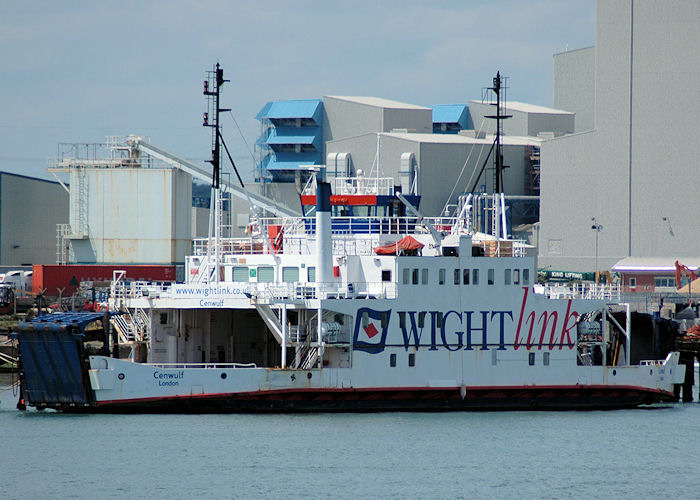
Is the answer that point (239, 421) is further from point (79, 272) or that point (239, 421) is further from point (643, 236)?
point (643, 236)

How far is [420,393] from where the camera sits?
40.1 metres

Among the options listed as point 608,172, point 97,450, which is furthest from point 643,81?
point 97,450

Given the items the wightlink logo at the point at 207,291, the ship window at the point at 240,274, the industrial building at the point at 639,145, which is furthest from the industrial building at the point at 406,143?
the wightlink logo at the point at 207,291

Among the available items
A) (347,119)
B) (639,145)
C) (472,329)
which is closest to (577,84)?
(347,119)

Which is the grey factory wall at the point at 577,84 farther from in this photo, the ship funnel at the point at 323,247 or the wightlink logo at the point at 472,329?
the ship funnel at the point at 323,247

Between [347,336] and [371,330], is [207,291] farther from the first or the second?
[371,330]

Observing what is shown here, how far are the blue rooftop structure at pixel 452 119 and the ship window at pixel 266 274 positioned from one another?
87.2 metres

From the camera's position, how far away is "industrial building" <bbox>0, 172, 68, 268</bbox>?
309 feet

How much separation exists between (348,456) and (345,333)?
5.96 meters

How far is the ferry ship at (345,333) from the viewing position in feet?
125

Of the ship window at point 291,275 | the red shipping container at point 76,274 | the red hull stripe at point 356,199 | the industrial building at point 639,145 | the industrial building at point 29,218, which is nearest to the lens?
the ship window at point 291,275

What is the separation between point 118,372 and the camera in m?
37.9

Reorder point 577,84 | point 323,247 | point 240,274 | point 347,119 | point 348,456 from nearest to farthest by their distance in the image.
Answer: point 348,456 < point 323,247 < point 240,274 < point 347,119 < point 577,84

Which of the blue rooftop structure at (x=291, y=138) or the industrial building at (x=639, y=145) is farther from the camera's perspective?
the blue rooftop structure at (x=291, y=138)
